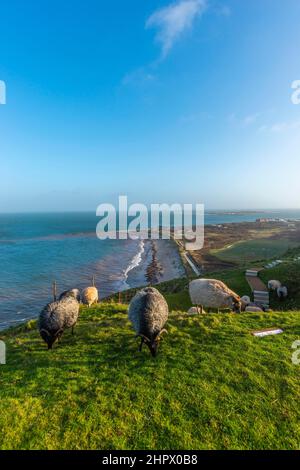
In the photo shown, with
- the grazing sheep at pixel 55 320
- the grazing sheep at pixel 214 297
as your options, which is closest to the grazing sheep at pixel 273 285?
the grazing sheep at pixel 214 297

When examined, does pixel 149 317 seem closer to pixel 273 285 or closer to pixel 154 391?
pixel 154 391

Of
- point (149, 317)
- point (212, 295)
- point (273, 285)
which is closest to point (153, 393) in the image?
point (149, 317)

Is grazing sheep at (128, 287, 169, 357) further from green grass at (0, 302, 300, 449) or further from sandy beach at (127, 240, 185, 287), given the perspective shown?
sandy beach at (127, 240, 185, 287)

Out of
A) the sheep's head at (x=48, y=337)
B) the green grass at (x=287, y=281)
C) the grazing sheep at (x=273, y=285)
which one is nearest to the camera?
the sheep's head at (x=48, y=337)

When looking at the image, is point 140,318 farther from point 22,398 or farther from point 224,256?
point 224,256

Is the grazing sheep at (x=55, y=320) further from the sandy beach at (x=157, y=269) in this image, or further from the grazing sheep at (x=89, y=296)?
the sandy beach at (x=157, y=269)
